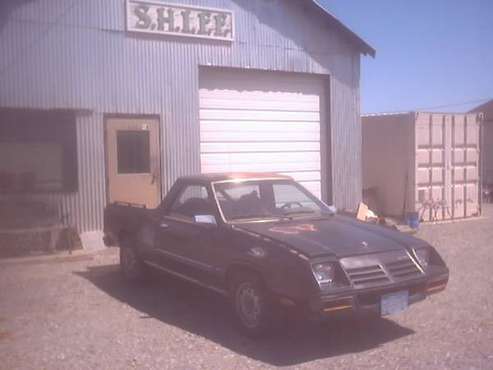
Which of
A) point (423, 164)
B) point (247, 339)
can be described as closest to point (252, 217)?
point (247, 339)

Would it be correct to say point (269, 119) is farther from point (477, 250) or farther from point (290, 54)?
point (477, 250)

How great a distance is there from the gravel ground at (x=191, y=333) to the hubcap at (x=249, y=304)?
0.69 ft

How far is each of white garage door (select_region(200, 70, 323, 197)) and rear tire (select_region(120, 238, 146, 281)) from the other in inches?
164

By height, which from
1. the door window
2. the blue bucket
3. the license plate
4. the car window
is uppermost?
the door window

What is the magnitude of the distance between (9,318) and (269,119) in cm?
765

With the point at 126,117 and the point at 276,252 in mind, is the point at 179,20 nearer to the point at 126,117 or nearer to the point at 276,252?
the point at 126,117

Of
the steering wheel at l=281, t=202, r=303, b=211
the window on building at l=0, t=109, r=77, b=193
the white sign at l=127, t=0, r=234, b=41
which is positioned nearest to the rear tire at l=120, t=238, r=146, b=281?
the steering wheel at l=281, t=202, r=303, b=211

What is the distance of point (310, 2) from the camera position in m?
12.4

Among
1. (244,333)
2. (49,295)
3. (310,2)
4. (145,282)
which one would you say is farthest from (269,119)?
(244,333)

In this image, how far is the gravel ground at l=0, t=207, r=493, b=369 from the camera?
16.3ft

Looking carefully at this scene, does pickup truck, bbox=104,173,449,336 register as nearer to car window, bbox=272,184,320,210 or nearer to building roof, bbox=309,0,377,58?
car window, bbox=272,184,320,210

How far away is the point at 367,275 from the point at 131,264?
379 cm

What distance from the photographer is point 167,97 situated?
1116 centimetres

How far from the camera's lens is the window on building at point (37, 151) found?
967cm
